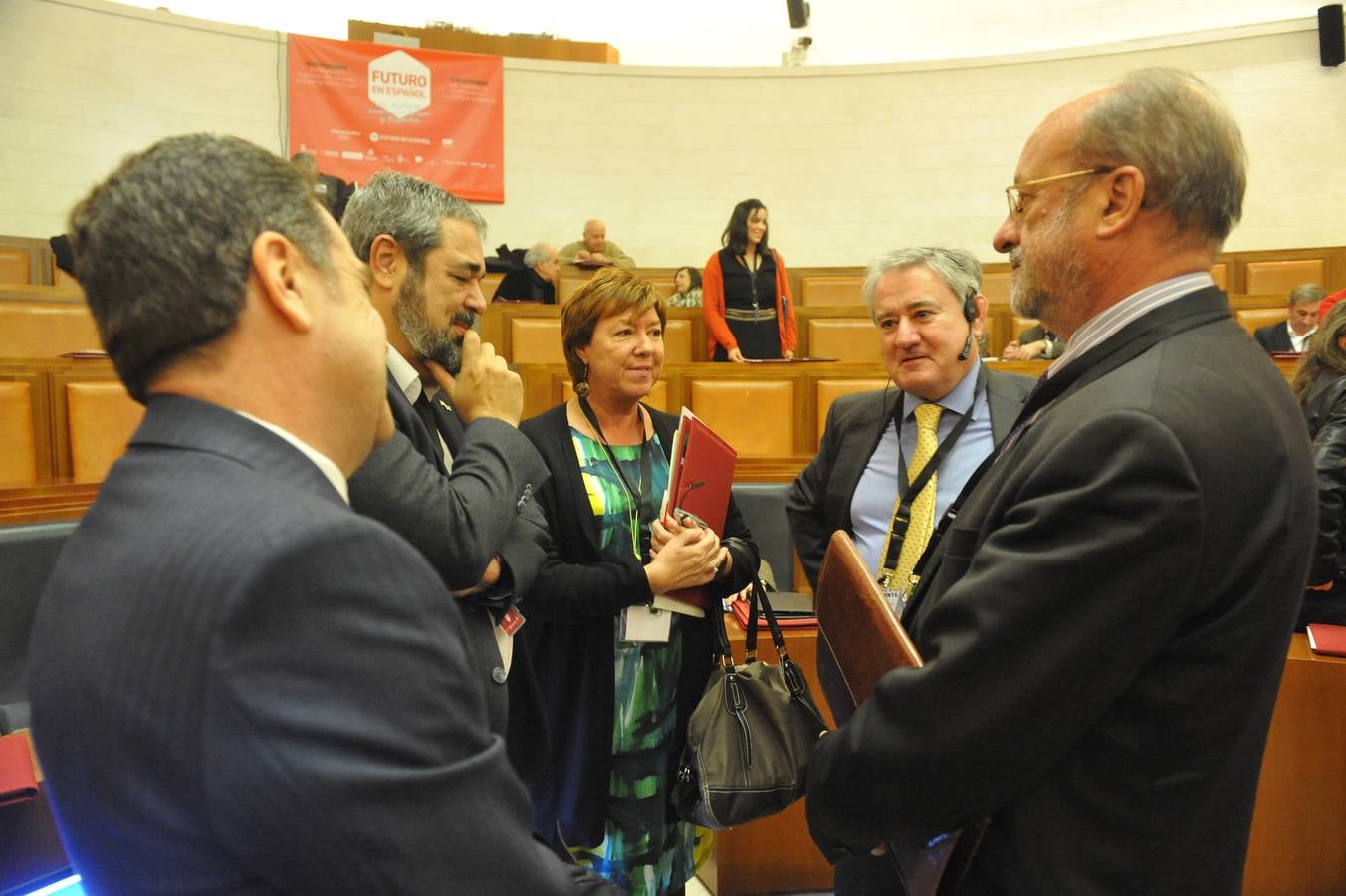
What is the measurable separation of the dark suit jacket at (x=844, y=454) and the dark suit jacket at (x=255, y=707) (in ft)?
4.35

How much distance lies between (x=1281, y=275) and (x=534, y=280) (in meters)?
5.52

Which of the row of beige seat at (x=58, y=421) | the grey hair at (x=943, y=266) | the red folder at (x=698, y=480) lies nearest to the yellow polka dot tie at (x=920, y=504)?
the grey hair at (x=943, y=266)

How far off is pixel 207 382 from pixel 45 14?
26.6 feet

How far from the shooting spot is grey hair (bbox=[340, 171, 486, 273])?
4.51ft

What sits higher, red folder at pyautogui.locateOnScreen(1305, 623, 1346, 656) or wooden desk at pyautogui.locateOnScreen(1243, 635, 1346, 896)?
red folder at pyautogui.locateOnScreen(1305, 623, 1346, 656)

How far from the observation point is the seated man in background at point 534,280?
20.0 ft

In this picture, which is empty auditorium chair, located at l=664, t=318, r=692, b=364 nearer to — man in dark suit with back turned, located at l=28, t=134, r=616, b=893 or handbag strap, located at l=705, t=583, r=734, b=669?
handbag strap, located at l=705, t=583, r=734, b=669

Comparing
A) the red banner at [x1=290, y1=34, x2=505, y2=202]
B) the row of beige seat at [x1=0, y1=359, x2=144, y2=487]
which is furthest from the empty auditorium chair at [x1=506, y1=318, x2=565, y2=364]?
the red banner at [x1=290, y1=34, x2=505, y2=202]

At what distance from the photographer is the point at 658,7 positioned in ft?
28.2

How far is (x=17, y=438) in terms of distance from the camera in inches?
116

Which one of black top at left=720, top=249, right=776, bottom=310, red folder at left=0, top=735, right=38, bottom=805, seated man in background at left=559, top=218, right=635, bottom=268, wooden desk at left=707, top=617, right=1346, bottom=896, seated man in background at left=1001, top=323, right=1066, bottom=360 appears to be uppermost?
seated man in background at left=559, top=218, right=635, bottom=268

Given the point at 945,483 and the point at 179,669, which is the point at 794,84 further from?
the point at 179,669

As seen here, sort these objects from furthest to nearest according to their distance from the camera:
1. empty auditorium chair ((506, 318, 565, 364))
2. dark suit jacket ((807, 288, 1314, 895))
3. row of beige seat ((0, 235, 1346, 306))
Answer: row of beige seat ((0, 235, 1346, 306))
empty auditorium chair ((506, 318, 565, 364))
dark suit jacket ((807, 288, 1314, 895))

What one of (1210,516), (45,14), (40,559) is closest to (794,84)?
(45,14)
